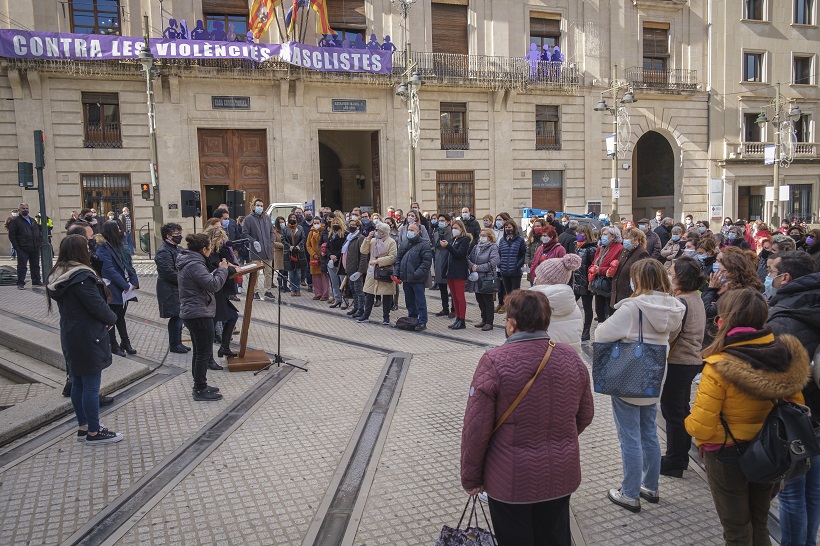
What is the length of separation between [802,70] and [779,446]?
38.2 meters

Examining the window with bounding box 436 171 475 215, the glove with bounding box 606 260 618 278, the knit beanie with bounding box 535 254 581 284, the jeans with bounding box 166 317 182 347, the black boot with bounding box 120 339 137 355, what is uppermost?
the window with bounding box 436 171 475 215

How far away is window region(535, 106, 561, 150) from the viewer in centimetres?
2870

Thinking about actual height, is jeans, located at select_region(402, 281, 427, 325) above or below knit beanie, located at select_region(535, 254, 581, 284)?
below

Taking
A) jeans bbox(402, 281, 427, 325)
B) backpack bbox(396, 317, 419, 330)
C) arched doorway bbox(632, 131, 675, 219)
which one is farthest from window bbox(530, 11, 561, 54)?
backpack bbox(396, 317, 419, 330)

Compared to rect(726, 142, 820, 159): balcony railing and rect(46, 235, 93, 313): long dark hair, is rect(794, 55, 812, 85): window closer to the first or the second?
rect(726, 142, 820, 159): balcony railing

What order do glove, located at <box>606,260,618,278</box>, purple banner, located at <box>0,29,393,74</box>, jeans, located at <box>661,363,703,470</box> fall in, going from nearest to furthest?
1. jeans, located at <box>661,363,703,470</box>
2. glove, located at <box>606,260,618,278</box>
3. purple banner, located at <box>0,29,393,74</box>

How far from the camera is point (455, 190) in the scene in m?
27.7

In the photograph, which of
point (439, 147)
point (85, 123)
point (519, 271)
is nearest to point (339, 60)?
point (439, 147)

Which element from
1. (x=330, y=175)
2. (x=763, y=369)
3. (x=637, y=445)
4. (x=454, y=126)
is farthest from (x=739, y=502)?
(x=330, y=175)

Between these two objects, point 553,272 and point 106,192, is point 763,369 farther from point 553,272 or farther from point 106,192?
point 106,192

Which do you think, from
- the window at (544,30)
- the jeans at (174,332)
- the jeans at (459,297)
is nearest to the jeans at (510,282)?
the jeans at (459,297)

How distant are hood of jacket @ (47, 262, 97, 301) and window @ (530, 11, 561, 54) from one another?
26.3 meters

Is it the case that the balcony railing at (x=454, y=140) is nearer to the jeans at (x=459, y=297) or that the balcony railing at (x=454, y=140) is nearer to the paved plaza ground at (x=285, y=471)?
the jeans at (x=459, y=297)

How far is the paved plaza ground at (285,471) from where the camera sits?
430 centimetres
